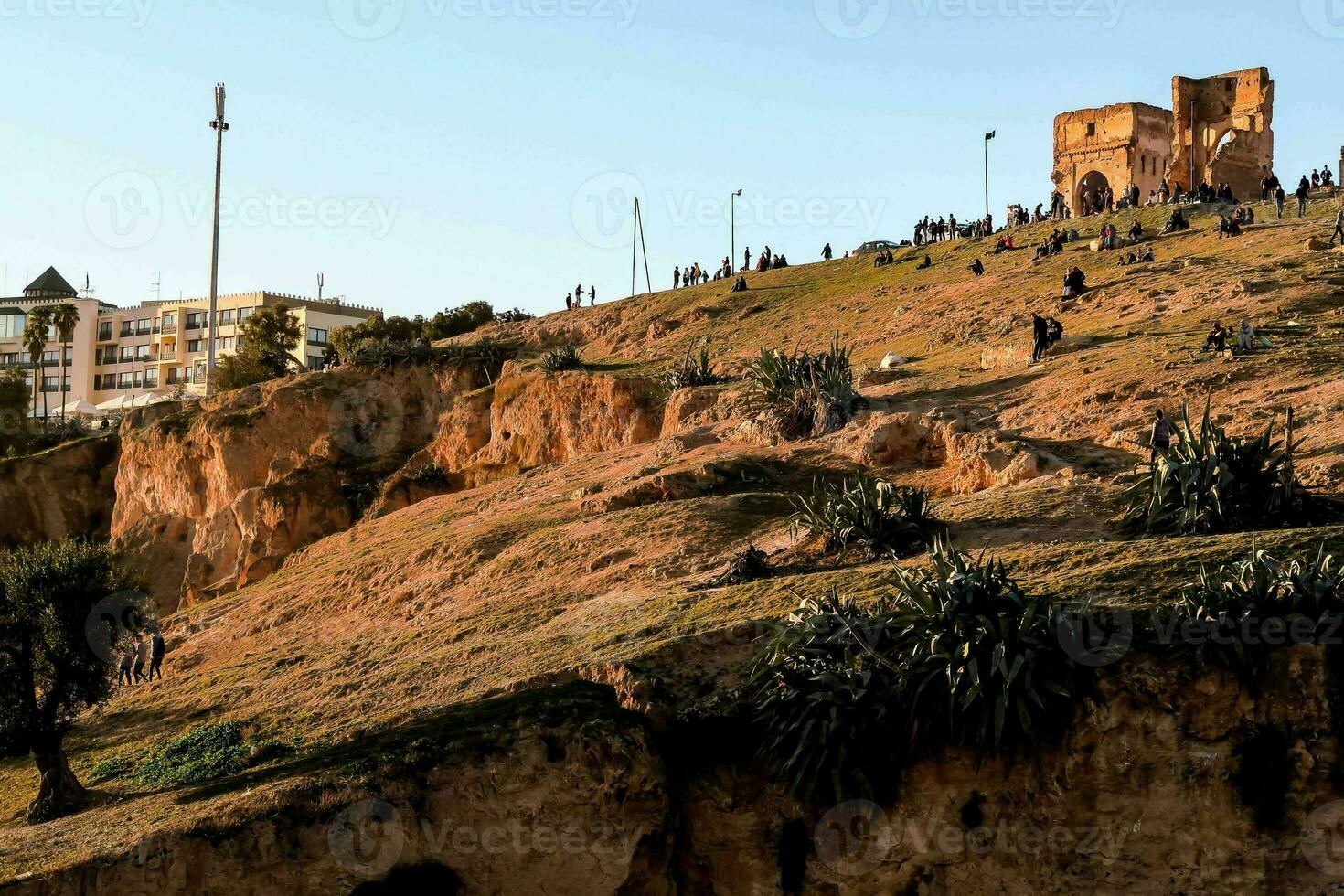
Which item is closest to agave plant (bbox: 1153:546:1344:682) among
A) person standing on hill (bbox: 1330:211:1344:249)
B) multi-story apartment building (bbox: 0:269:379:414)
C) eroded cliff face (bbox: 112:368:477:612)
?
person standing on hill (bbox: 1330:211:1344:249)

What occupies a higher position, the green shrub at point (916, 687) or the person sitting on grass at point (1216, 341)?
the person sitting on grass at point (1216, 341)

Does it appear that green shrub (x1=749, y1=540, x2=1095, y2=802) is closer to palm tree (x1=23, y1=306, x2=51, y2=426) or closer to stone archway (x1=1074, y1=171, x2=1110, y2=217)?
stone archway (x1=1074, y1=171, x2=1110, y2=217)

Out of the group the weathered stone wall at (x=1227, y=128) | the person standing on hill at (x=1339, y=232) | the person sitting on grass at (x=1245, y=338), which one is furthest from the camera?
the weathered stone wall at (x=1227, y=128)

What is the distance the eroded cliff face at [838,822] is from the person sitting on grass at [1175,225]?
28.5 meters

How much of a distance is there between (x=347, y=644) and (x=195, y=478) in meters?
19.6

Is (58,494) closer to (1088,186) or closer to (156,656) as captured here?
(156,656)

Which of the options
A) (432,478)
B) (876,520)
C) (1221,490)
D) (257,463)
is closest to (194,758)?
(876,520)

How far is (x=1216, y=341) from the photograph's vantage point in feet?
83.0

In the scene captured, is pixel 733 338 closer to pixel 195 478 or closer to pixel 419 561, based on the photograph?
pixel 195 478

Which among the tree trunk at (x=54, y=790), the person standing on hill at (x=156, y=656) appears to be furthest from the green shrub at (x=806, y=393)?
the tree trunk at (x=54, y=790)

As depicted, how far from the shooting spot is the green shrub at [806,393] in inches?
1037

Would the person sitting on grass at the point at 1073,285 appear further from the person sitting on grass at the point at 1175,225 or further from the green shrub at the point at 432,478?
the green shrub at the point at 432,478

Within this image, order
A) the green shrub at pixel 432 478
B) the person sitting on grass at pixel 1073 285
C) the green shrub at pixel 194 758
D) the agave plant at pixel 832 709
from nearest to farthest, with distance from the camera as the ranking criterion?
the agave plant at pixel 832 709 → the green shrub at pixel 194 758 → the person sitting on grass at pixel 1073 285 → the green shrub at pixel 432 478

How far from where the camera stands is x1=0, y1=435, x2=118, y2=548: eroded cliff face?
4391 centimetres
